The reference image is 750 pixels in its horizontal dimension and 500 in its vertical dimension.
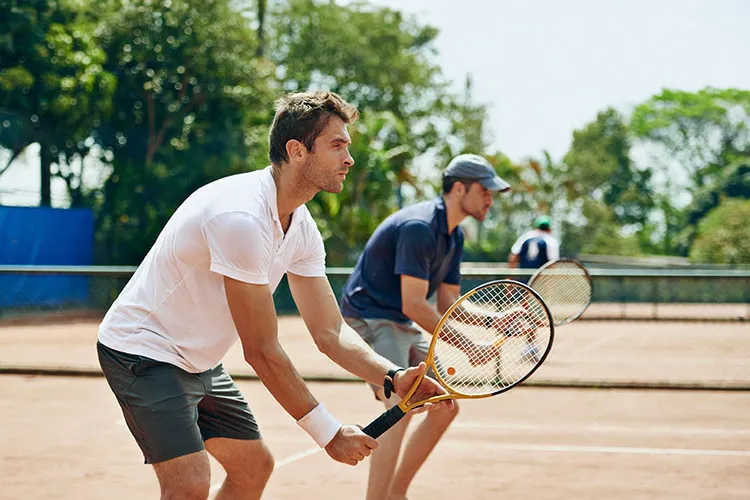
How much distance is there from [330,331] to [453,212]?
1628mm

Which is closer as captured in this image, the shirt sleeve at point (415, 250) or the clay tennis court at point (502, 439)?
the shirt sleeve at point (415, 250)

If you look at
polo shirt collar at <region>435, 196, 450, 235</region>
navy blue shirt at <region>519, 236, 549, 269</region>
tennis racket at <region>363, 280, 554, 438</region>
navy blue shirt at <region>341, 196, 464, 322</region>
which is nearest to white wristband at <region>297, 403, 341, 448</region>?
tennis racket at <region>363, 280, 554, 438</region>

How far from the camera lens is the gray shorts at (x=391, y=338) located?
559cm

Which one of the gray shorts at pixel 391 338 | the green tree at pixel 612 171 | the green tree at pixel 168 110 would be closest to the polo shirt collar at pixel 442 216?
the gray shorts at pixel 391 338

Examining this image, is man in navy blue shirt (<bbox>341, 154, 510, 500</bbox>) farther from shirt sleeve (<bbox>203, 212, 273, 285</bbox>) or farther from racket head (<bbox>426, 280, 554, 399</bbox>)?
shirt sleeve (<bbox>203, 212, 273, 285</bbox>)

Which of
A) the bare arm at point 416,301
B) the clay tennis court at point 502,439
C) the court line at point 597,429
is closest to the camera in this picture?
the bare arm at point 416,301

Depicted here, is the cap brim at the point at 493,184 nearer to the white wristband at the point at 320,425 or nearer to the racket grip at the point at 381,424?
the racket grip at the point at 381,424

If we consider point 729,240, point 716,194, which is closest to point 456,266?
point 729,240

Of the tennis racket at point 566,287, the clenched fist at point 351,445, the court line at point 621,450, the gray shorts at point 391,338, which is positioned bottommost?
the court line at point 621,450

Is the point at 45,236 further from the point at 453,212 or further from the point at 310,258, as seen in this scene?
the point at 310,258

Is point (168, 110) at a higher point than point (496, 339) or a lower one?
lower

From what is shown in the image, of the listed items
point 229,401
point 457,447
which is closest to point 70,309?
point 457,447

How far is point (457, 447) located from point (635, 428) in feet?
5.79

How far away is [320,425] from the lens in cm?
363
